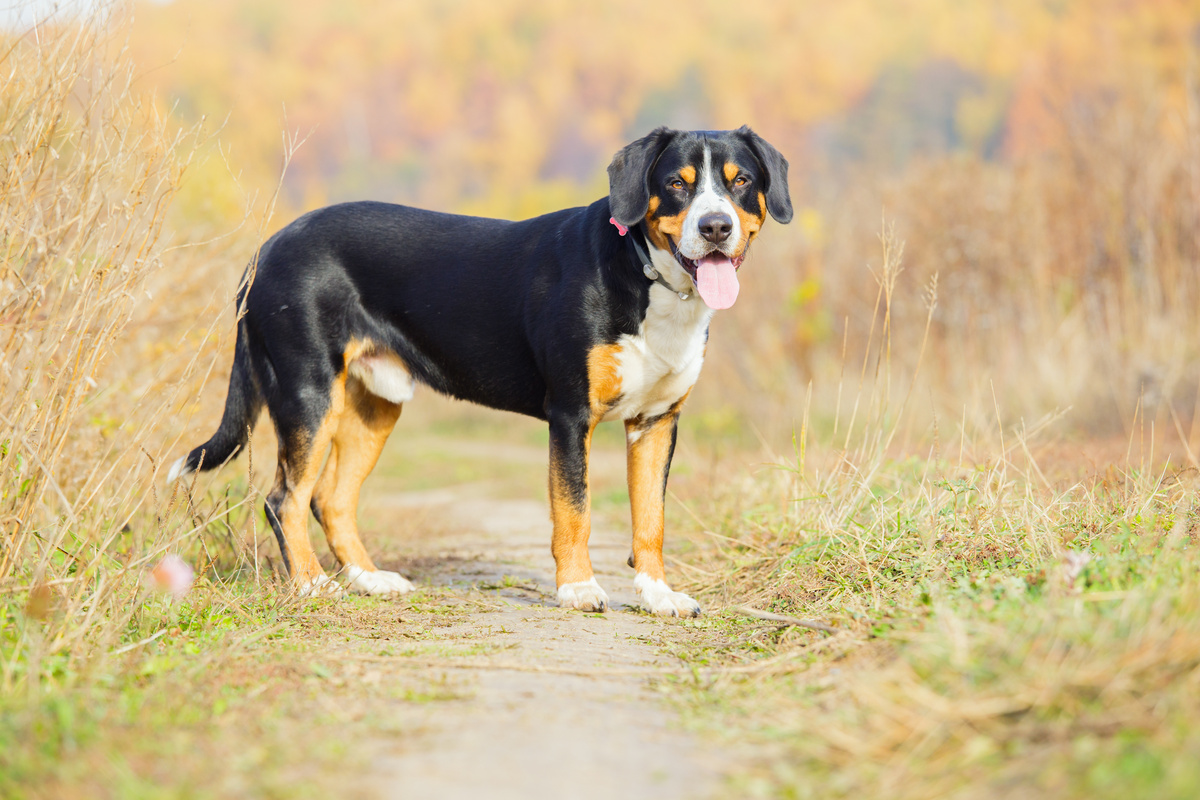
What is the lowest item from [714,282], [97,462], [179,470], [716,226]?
[179,470]

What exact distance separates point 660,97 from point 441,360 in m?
47.4

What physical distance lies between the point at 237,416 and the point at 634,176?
2019 millimetres

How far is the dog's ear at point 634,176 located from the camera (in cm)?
381

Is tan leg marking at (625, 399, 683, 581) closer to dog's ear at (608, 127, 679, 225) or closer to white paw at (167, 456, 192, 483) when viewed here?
dog's ear at (608, 127, 679, 225)

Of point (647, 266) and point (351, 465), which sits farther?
point (351, 465)

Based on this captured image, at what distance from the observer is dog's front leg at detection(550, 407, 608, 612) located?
155 inches

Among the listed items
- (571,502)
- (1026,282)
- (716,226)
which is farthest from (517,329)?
(1026,282)

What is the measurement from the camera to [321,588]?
3.92 metres

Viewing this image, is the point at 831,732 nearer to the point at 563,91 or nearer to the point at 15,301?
the point at 15,301

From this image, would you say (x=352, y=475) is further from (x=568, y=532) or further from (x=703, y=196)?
(x=703, y=196)

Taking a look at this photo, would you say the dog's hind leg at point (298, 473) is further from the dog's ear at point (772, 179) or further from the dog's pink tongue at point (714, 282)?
the dog's ear at point (772, 179)

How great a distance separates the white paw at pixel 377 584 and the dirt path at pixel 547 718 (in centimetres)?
26

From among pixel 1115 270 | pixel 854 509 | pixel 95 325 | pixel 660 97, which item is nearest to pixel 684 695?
pixel 854 509

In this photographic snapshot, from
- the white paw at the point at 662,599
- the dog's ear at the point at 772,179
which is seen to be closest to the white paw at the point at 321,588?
the white paw at the point at 662,599
